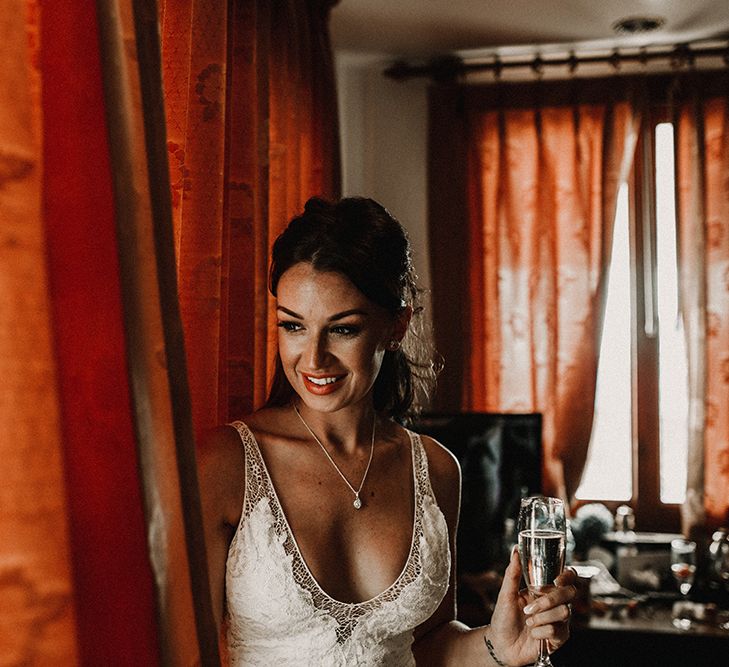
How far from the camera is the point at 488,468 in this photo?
318 centimetres

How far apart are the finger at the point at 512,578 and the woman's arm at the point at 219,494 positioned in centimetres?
49

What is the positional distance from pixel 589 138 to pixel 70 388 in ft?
10.7

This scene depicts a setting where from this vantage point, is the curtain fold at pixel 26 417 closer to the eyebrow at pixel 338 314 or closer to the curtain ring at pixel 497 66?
the eyebrow at pixel 338 314


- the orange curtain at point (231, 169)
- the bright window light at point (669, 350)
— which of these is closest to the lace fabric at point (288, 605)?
the orange curtain at point (231, 169)

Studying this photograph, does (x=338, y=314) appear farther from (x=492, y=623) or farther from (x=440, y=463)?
(x=492, y=623)

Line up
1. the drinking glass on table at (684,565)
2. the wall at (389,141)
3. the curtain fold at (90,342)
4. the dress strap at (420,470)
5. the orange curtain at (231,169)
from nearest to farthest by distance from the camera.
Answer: the curtain fold at (90,342)
the orange curtain at (231,169)
the dress strap at (420,470)
the drinking glass on table at (684,565)
the wall at (389,141)

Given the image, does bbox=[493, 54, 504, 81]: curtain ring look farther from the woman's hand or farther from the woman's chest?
the woman's hand

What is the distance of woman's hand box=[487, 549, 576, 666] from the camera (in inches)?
53.9

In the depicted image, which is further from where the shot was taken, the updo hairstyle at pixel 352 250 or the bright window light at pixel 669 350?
the bright window light at pixel 669 350

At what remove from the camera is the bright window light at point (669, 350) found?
3.66m

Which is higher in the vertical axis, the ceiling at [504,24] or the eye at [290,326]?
the ceiling at [504,24]

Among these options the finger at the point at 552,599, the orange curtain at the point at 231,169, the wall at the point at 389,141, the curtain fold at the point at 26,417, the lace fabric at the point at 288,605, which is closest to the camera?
the curtain fold at the point at 26,417

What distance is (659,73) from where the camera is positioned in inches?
145

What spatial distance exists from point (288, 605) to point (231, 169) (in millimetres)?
949
